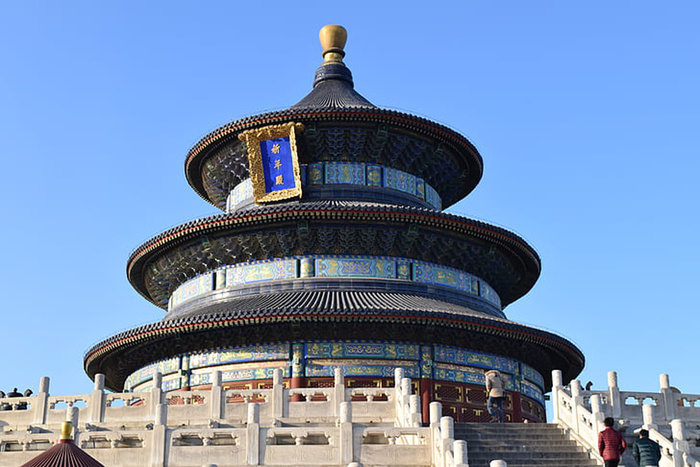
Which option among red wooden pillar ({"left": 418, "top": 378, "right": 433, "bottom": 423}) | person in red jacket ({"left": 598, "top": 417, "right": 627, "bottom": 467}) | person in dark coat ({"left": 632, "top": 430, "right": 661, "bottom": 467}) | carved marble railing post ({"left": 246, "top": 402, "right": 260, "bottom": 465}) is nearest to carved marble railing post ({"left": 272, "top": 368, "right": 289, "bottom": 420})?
carved marble railing post ({"left": 246, "top": 402, "right": 260, "bottom": 465})

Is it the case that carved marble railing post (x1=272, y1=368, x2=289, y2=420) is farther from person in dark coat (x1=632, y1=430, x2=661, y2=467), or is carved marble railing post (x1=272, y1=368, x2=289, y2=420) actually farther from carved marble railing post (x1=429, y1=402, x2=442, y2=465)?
person in dark coat (x1=632, y1=430, x2=661, y2=467)

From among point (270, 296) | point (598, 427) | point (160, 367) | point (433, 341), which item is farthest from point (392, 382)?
point (598, 427)

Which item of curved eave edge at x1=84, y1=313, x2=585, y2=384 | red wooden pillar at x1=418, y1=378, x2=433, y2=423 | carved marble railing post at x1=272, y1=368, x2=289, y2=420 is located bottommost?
carved marble railing post at x1=272, y1=368, x2=289, y2=420

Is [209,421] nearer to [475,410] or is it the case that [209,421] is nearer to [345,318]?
[345,318]

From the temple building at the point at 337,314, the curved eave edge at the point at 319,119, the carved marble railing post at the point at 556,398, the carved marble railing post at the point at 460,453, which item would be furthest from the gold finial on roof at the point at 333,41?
the carved marble railing post at the point at 460,453

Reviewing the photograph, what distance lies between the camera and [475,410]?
29047 millimetres

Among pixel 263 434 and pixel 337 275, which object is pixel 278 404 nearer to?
pixel 263 434

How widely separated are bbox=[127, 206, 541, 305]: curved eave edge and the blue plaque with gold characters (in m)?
2.74

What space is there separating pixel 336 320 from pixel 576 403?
9.15m

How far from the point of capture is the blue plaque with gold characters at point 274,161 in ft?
111

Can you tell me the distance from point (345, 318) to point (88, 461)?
48.7 feet

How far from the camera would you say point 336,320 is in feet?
92.4

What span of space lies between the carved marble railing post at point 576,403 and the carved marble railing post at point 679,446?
2.73m

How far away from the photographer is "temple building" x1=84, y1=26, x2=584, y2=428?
28.8m
